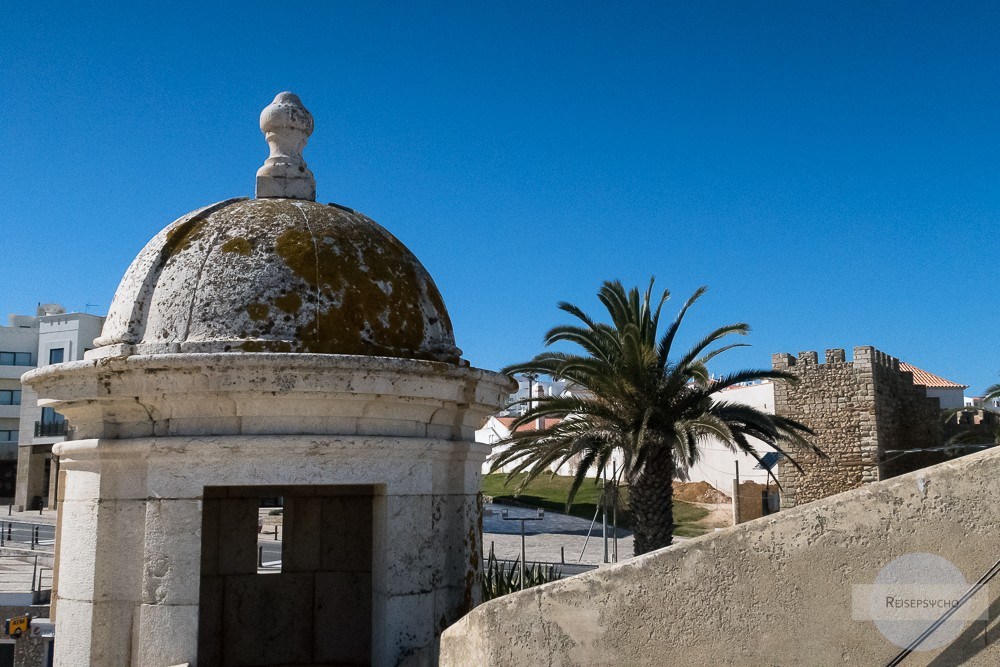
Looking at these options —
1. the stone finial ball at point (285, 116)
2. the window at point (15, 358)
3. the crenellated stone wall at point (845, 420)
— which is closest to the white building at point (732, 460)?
the crenellated stone wall at point (845, 420)

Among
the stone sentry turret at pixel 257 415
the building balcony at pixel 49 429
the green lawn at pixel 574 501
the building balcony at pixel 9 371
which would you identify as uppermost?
the building balcony at pixel 9 371

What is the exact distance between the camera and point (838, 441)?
2984cm

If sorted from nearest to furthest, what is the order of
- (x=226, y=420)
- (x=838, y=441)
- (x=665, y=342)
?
(x=226, y=420) < (x=665, y=342) < (x=838, y=441)

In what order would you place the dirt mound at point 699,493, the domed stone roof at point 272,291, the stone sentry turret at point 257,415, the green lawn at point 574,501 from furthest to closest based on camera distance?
the dirt mound at point 699,493 → the green lawn at point 574,501 → the domed stone roof at point 272,291 → the stone sentry turret at point 257,415

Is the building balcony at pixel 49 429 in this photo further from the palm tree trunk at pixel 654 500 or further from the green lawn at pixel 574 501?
the palm tree trunk at pixel 654 500

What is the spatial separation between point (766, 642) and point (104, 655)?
2648mm

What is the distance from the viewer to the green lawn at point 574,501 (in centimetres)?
2941

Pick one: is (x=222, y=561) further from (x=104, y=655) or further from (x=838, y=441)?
(x=838, y=441)

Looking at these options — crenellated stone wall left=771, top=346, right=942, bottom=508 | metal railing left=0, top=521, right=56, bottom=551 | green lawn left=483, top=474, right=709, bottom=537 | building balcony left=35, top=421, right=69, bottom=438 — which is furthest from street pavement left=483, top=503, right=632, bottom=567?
building balcony left=35, top=421, right=69, bottom=438

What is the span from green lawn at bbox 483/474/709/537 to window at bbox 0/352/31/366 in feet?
77.3

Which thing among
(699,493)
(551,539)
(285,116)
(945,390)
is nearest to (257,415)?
(285,116)

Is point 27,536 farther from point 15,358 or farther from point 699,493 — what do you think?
point 699,493

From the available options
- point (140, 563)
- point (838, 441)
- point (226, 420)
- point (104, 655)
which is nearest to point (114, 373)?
point (226, 420)

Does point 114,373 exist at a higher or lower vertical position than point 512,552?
higher
